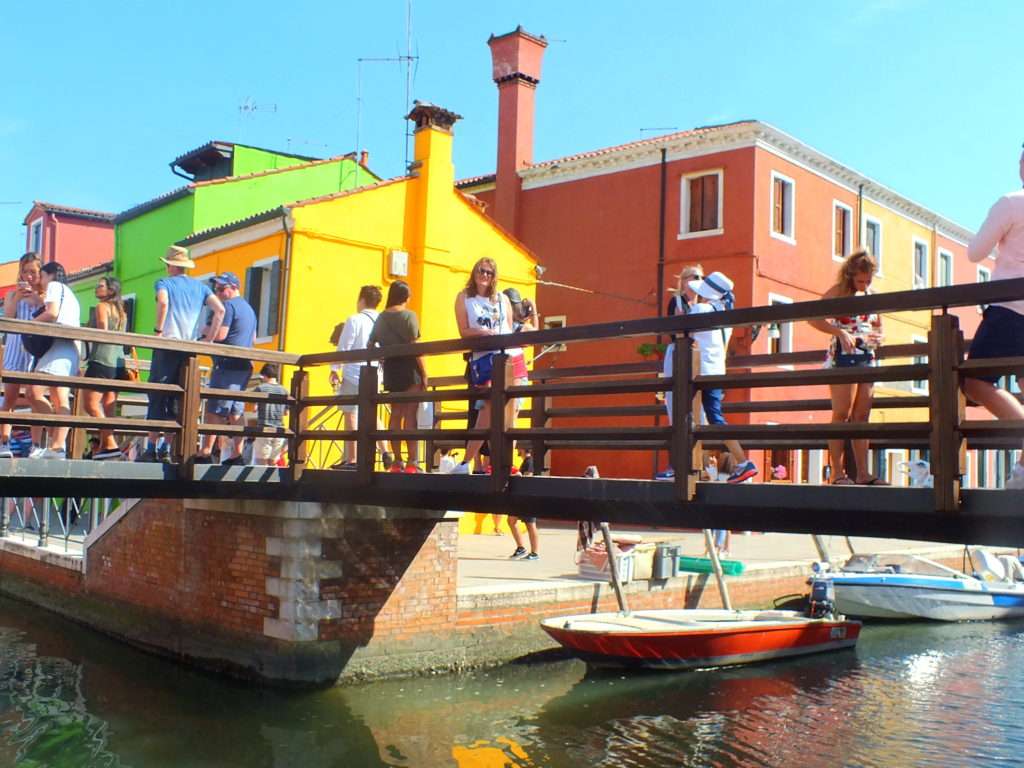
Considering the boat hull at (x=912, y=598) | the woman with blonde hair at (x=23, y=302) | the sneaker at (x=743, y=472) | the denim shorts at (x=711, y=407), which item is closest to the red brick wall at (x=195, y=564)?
the woman with blonde hair at (x=23, y=302)

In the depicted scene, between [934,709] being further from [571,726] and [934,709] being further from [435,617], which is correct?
[435,617]

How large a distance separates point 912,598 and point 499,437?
1303 centimetres

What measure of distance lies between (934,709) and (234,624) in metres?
7.41

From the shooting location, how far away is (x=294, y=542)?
34.3 ft

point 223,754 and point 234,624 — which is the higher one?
point 234,624

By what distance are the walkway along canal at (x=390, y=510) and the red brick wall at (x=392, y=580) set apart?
0.02 meters

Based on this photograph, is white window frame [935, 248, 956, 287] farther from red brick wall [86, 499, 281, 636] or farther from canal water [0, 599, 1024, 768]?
red brick wall [86, 499, 281, 636]

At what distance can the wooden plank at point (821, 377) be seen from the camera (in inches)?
204

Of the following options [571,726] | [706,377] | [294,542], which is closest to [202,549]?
[294,542]

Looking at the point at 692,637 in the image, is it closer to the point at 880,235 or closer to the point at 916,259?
the point at 880,235

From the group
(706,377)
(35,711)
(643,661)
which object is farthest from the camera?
(643,661)

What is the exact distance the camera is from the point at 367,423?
27.0 feet

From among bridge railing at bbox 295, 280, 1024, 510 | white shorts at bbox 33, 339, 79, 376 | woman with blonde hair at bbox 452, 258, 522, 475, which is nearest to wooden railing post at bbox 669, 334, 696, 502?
bridge railing at bbox 295, 280, 1024, 510

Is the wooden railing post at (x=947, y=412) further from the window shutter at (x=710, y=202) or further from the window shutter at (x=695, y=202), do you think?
the window shutter at (x=695, y=202)
